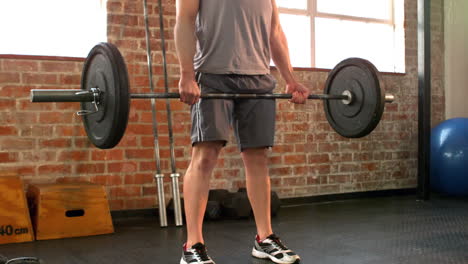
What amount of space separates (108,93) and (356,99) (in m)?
1.12

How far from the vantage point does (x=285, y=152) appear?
3.80m

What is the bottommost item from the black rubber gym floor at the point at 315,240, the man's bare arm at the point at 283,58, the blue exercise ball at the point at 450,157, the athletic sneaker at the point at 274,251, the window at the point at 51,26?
the black rubber gym floor at the point at 315,240

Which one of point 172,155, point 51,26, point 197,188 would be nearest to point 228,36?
point 197,188

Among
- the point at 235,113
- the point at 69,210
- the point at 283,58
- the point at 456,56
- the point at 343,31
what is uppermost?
the point at 343,31

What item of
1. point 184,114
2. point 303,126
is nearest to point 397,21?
point 303,126

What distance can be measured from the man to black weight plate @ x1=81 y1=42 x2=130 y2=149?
0.22 meters

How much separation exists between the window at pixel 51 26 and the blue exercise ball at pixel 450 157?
2.60 metres

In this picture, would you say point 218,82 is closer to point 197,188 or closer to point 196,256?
point 197,188

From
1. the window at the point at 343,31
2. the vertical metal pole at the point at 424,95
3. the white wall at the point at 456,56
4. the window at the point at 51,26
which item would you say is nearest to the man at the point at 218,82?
the window at the point at 51,26

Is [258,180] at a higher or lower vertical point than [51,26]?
lower

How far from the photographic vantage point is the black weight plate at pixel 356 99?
7.50 feet

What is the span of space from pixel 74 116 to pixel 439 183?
108 inches

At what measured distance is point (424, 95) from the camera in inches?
155

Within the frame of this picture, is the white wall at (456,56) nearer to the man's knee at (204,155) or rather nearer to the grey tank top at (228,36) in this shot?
the grey tank top at (228,36)
